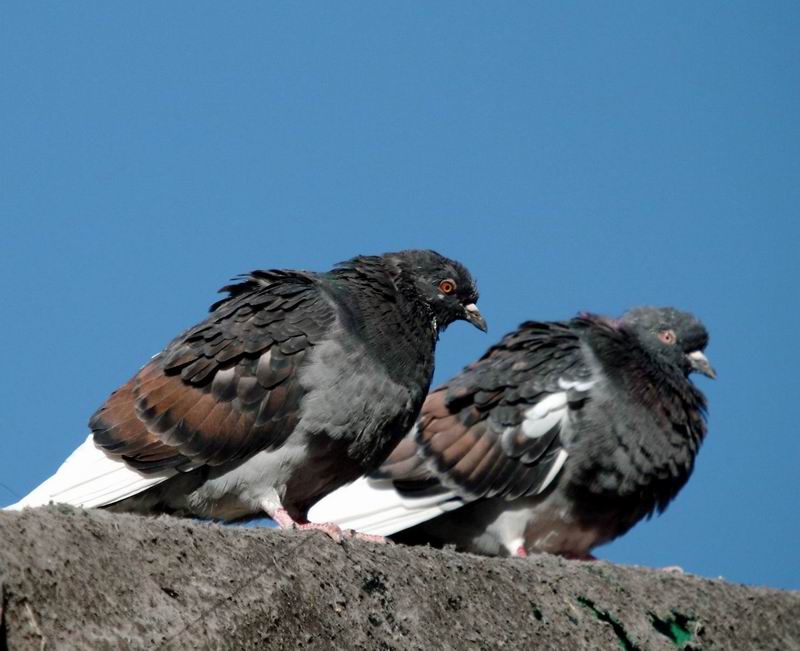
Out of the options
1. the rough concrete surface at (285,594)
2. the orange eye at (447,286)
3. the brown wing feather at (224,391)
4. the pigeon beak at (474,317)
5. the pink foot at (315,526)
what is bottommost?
the rough concrete surface at (285,594)

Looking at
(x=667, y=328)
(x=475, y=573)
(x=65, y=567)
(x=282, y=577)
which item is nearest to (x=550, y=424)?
(x=667, y=328)

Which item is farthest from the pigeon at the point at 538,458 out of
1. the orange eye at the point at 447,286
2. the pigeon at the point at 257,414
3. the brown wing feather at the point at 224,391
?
the brown wing feather at the point at 224,391

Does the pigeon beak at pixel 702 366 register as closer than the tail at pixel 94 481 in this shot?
No

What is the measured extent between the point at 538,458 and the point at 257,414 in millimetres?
2549

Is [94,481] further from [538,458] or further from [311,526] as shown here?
[538,458]

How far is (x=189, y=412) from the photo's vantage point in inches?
288

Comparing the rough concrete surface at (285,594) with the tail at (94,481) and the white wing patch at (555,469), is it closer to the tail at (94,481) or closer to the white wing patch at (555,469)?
the tail at (94,481)

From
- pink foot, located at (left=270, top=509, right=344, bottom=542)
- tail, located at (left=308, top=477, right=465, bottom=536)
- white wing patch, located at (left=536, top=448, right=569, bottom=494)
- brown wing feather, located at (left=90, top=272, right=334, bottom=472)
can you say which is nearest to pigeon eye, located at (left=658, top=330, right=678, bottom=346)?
white wing patch, located at (left=536, top=448, right=569, bottom=494)

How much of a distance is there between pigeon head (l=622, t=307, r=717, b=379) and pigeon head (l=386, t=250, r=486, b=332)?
202 cm

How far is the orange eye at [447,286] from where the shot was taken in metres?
8.26

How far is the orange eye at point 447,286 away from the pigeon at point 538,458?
135 centimetres

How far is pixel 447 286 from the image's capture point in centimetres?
827

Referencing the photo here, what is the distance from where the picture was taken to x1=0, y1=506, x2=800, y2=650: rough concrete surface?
4070 millimetres

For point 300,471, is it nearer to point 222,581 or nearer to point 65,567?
point 222,581
